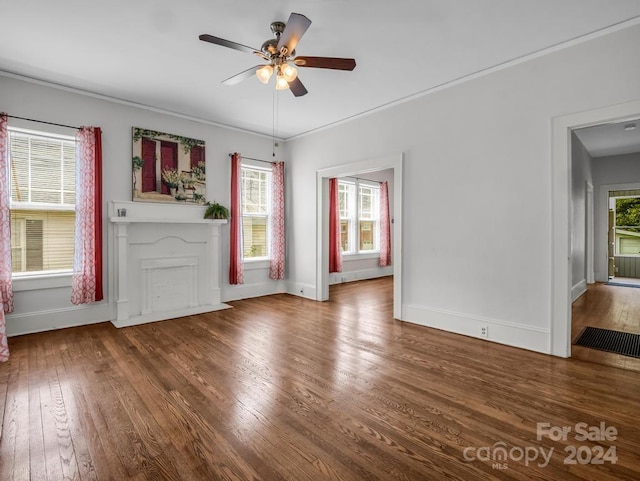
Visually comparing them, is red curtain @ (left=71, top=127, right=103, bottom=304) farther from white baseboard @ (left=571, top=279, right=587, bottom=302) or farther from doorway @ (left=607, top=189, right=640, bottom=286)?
doorway @ (left=607, top=189, right=640, bottom=286)

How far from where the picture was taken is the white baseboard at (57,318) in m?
3.72

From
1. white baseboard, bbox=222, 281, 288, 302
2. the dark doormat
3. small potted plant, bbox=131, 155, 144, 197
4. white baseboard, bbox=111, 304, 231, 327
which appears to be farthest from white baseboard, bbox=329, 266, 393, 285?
the dark doormat

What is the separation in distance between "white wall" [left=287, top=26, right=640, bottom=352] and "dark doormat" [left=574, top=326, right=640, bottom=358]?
2.42 feet

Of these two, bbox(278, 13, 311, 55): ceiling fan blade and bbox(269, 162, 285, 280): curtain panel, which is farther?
bbox(269, 162, 285, 280): curtain panel

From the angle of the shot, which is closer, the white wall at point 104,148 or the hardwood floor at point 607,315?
the hardwood floor at point 607,315

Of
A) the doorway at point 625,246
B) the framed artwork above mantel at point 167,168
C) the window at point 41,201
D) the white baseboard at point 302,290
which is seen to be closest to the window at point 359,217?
the white baseboard at point 302,290

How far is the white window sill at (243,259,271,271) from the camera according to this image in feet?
18.7

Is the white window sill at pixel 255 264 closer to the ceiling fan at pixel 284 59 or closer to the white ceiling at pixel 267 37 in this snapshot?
the white ceiling at pixel 267 37

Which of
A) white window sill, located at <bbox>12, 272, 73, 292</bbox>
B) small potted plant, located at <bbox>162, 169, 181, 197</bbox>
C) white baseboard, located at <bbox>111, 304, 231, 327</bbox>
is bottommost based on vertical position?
white baseboard, located at <bbox>111, 304, 231, 327</bbox>

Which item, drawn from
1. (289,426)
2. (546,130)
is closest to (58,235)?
(289,426)

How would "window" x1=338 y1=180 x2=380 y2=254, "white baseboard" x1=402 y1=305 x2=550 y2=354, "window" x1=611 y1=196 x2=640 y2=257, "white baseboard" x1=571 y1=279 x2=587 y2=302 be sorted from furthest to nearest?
1. "window" x1=611 y1=196 x2=640 y2=257
2. "window" x1=338 y1=180 x2=380 y2=254
3. "white baseboard" x1=571 y1=279 x2=587 y2=302
4. "white baseboard" x1=402 y1=305 x2=550 y2=354

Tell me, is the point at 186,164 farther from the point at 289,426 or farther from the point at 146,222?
the point at 289,426

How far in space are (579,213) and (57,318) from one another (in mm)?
Answer: 8317

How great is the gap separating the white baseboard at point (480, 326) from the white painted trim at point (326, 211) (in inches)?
11.9
